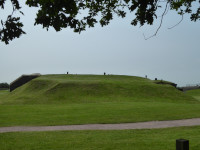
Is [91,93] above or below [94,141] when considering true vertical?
above

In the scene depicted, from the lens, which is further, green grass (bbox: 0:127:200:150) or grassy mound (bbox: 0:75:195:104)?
grassy mound (bbox: 0:75:195:104)

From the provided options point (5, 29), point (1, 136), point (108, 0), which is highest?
point (108, 0)

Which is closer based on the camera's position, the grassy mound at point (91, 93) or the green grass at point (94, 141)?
the green grass at point (94, 141)

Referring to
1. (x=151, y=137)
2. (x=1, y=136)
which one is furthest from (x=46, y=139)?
(x=151, y=137)

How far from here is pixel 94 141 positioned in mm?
12922

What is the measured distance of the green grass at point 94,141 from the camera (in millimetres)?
11672

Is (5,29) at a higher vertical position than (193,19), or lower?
lower

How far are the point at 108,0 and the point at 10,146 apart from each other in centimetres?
810

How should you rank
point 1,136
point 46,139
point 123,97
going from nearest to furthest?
1. point 46,139
2. point 1,136
3. point 123,97

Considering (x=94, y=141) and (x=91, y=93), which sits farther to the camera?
(x=91, y=93)

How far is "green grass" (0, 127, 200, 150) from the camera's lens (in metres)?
11.7

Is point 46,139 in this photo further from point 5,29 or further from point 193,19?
point 193,19

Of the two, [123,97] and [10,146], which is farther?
[123,97]

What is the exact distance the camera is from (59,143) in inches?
496
